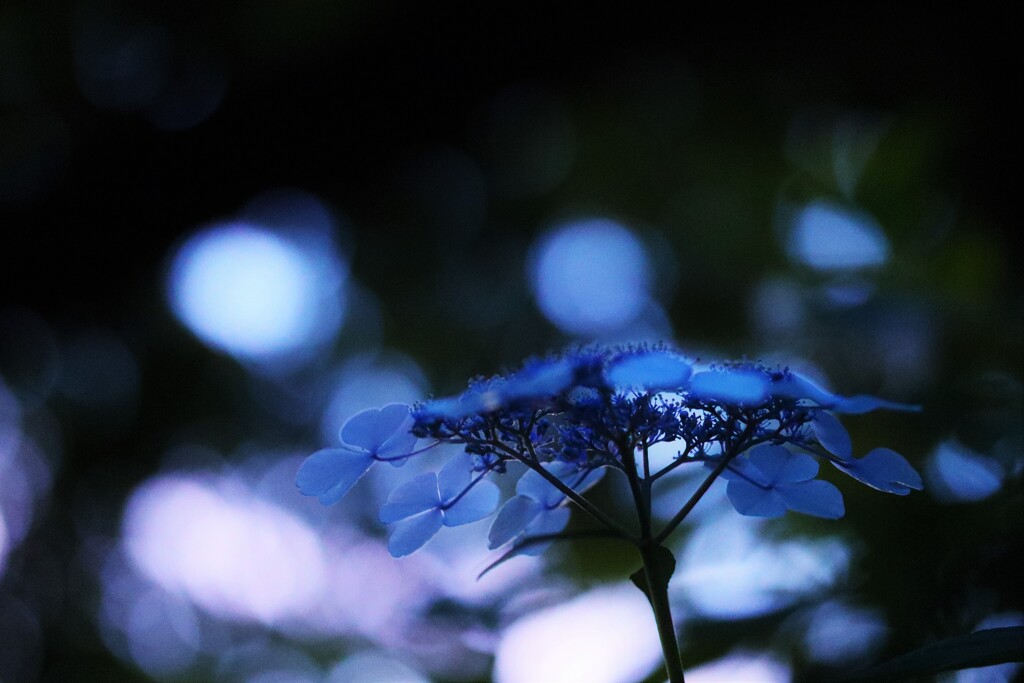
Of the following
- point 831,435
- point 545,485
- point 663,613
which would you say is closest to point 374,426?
point 545,485

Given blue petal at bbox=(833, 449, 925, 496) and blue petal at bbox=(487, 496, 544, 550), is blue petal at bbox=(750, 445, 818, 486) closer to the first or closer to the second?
blue petal at bbox=(833, 449, 925, 496)

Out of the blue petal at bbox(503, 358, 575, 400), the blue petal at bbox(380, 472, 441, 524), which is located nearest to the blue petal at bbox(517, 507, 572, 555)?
the blue petal at bbox(380, 472, 441, 524)

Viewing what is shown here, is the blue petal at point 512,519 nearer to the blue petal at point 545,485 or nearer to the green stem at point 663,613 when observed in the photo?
the blue petal at point 545,485

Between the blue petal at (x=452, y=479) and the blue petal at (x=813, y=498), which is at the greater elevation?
the blue petal at (x=452, y=479)

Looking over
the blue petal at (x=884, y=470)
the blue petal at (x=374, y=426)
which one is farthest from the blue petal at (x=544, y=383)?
the blue petal at (x=884, y=470)

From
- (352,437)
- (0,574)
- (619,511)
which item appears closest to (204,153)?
(619,511)

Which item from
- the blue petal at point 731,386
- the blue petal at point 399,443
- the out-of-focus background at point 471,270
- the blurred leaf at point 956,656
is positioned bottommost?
the blurred leaf at point 956,656
